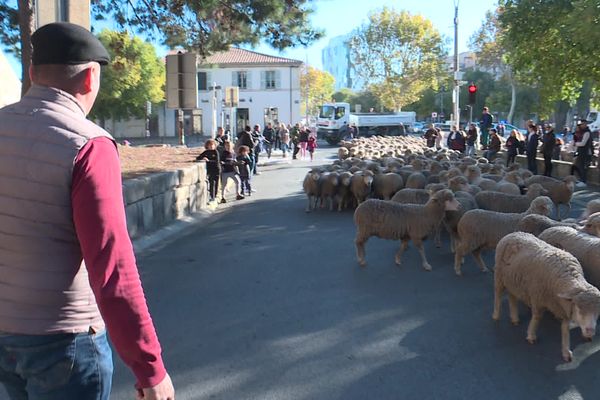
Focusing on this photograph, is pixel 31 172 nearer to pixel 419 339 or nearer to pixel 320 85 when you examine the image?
pixel 419 339

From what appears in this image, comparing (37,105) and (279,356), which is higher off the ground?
(37,105)

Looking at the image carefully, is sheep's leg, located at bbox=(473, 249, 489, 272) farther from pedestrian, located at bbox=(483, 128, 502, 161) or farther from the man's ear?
pedestrian, located at bbox=(483, 128, 502, 161)

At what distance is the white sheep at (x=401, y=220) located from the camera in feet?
25.7

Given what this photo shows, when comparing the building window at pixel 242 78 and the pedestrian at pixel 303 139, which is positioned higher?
the building window at pixel 242 78

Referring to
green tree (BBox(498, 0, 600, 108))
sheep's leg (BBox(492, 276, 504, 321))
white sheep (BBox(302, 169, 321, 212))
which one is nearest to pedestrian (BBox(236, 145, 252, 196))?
white sheep (BBox(302, 169, 321, 212))

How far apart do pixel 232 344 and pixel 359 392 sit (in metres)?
1.36

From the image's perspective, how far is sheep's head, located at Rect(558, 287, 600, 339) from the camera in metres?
4.29

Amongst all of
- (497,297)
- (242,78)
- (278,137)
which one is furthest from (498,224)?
(242,78)

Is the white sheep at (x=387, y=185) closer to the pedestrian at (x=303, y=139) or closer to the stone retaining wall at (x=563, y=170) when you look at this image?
the stone retaining wall at (x=563, y=170)

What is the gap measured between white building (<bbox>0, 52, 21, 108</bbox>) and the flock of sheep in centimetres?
749

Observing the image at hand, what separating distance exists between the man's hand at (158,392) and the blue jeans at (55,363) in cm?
21

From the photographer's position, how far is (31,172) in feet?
5.88

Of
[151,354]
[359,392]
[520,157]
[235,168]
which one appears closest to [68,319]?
[151,354]

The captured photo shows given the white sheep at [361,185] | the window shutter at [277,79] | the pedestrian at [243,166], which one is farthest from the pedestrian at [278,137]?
the window shutter at [277,79]
